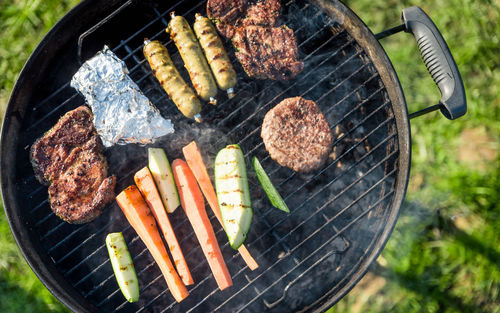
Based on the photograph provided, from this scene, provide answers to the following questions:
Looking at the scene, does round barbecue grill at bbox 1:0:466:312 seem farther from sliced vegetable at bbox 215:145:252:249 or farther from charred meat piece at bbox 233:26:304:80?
sliced vegetable at bbox 215:145:252:249

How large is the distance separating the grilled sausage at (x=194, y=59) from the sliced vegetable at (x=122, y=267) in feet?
5.41

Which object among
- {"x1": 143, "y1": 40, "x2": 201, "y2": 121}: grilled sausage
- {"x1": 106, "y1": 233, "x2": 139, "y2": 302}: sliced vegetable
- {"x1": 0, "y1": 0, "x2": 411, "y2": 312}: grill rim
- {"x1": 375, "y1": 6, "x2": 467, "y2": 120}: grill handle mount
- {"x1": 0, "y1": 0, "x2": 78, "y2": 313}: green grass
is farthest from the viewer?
{"x1": 0, "y1": 0, "x2": 78, "y2": 313}: green grass

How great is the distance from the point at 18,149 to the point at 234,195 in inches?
88.6

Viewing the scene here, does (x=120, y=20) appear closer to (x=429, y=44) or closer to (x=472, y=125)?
(x=429, y=44)

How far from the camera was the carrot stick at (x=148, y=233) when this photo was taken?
3.64 metres

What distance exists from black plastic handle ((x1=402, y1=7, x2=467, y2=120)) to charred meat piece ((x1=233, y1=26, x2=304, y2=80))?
43.5 inches

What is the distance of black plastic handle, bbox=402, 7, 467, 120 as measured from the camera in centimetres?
331

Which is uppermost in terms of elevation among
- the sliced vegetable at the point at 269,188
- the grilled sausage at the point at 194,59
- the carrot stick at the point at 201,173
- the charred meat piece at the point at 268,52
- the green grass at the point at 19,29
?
the green grass at the point at 19,29

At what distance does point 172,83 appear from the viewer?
3.69m

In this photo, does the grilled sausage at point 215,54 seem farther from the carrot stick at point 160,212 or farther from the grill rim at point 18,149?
the carrot stick at point 160,212

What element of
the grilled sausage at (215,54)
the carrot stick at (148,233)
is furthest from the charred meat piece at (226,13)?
the carrot stick at (148,233)

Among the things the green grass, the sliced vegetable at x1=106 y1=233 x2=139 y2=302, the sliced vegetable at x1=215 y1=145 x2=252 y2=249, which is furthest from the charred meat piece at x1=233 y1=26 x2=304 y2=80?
the green grass

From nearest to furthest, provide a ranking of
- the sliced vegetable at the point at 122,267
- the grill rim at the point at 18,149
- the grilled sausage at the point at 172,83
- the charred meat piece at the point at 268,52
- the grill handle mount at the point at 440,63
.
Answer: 1. the grill handle mount at the point at 440,63
2. the grill rim at the point at 18,149
3. the sliced vegetable at the point at 122,267
4. the grilled sausage at the point at 172,83
5. the charred meat piece at the point at 268,52

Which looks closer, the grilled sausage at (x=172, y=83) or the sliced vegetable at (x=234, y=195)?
the sliced vegetable at (x=234, y=195)
